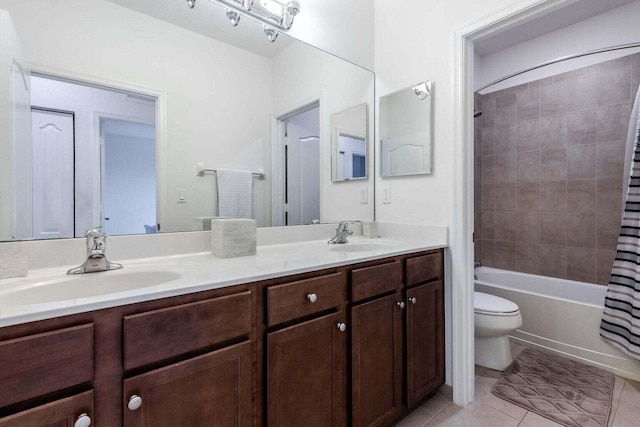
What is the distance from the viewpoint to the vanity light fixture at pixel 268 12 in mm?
1492

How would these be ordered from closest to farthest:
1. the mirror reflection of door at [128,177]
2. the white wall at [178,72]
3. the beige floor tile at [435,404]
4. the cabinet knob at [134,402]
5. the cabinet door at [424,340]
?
the cabinet knob at [134,402] < the white wall at [178,72] < the mirror reflection of door at [128,177] < the cabinet door at [424,340] < the beige floor tile at [435,404]

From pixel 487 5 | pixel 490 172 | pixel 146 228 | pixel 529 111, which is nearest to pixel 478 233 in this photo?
pixel 490 172

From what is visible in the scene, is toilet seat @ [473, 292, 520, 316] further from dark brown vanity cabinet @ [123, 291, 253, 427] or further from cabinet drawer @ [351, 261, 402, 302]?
dark brown vanity cabinet @ [123, 291, 253, 427]

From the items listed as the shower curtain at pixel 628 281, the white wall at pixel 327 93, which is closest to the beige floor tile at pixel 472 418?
the shower curtain at pixel 628 281

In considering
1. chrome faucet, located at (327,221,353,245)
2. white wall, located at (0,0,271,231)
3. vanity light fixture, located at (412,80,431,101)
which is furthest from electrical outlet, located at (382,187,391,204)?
white wall, located at (0,0,271,231)

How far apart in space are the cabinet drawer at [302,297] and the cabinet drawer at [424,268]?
18.1 inches

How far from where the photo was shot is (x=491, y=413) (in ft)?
5.22

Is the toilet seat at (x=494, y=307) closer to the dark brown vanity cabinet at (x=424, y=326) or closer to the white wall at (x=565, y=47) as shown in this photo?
the dark brown vanity cabinet at (x=424, y=326)

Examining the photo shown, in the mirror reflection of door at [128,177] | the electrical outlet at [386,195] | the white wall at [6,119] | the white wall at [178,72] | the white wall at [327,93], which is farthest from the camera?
the electrical outlet at [386,195]

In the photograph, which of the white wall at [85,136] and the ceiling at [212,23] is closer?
the white wall at [85,136]

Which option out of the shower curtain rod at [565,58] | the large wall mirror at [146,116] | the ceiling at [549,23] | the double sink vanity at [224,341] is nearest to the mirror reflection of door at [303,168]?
the large wall mirror at [146,116]

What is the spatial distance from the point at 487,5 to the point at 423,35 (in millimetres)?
349

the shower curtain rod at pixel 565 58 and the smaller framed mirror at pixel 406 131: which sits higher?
the shower curtain rod at pixel 565 58

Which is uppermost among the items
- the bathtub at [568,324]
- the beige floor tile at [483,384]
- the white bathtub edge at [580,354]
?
the bathtub at [568,324]
